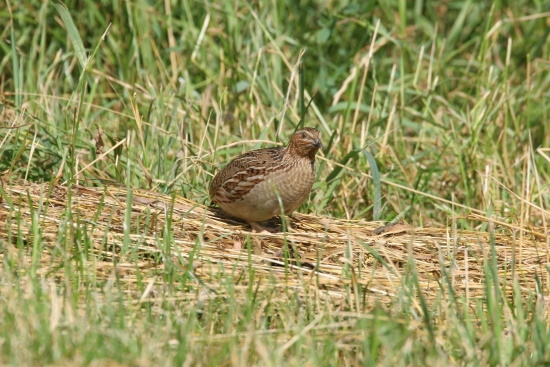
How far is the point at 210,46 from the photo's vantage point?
7945 mm

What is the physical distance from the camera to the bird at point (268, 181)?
5.88 metres

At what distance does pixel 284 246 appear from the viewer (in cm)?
492

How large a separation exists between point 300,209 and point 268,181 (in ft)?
2.52

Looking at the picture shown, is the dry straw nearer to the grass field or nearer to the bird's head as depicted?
the grass field

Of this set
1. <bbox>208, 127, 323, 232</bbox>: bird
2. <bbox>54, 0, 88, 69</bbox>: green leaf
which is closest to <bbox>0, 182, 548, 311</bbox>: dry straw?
<bbox>208, 127, 323, 232</bbox>: bird

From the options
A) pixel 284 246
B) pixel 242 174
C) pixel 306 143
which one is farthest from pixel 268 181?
pixel 284 246

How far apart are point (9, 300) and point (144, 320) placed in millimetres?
558

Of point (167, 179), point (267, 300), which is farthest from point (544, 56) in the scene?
point (267, 300)

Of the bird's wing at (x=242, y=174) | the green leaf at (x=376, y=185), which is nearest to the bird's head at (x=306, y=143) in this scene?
the bird's wing at (x=242, y=174)

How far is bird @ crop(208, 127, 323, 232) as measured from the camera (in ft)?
19.3

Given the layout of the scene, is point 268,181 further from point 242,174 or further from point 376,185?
point 376,185

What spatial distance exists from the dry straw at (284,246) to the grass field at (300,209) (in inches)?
0.9

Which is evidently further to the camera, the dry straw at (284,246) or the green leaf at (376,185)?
the green leaf at (376,185)

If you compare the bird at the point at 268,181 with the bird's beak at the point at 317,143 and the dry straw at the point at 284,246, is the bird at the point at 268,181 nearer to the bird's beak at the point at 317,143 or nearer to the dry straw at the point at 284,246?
the bird's beak at the point at 317,143
